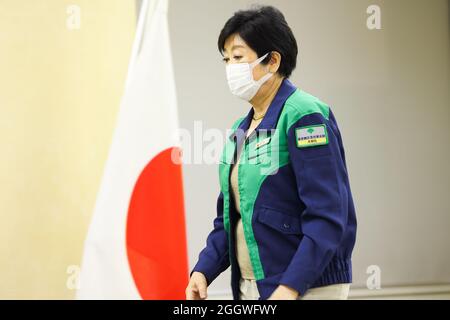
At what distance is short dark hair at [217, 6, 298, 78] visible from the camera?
4.71ft

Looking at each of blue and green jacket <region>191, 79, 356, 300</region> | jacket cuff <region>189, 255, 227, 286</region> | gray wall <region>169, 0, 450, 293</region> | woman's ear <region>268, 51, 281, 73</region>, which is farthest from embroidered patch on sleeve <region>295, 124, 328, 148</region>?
gray wall <region>169, 0, 450, 293</region>

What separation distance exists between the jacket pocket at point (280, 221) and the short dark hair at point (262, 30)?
385 mm

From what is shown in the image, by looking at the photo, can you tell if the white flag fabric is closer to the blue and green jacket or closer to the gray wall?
the blue and green jacket

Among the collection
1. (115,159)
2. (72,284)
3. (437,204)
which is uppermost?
(115,159)

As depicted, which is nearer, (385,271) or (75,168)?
(75,168)

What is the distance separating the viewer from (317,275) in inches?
48.3

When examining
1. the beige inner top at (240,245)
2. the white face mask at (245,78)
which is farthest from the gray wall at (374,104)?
the beige inner top at (240,245)

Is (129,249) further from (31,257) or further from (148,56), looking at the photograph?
(31,257)

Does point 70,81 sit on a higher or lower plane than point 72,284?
higher

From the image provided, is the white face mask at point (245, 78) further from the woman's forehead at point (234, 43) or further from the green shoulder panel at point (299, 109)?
the green shoulder panel at point (299, 109)

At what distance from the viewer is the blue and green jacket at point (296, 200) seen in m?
1.23

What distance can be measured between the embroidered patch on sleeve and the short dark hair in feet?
0.88

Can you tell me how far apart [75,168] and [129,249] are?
1024mm
